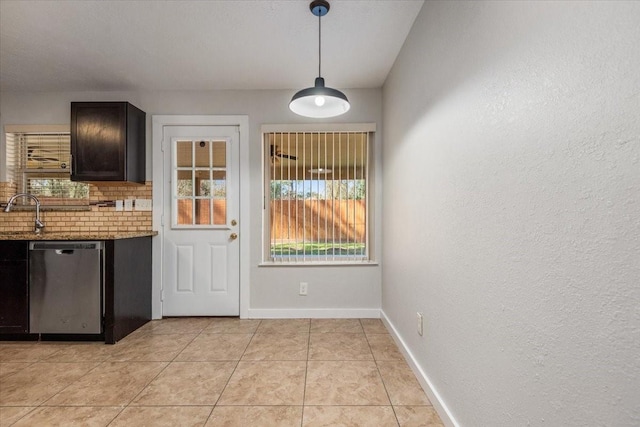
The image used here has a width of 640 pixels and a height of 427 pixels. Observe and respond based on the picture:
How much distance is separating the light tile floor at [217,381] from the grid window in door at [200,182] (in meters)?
1.15

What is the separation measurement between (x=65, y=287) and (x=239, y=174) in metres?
1.78

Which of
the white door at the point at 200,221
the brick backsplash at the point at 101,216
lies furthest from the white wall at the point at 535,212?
the brick backsplash at the point at 101,216

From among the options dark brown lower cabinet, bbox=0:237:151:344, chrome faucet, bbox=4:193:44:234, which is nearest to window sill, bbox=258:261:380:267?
dark brown lower cabinet, bbox=0:237:151:344

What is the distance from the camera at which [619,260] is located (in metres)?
0.69

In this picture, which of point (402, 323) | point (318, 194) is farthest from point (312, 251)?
point (402, 323)

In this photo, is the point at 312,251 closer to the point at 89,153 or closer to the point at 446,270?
the point at 446,270

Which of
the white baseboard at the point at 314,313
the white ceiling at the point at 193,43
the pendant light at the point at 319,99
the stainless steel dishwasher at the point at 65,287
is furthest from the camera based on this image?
the white baseboard at the point at 314,313

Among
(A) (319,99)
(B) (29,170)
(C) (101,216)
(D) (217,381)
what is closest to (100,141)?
(C) (101,216)

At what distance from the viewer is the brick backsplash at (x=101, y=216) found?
131 inches

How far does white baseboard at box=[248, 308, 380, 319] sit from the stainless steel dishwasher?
1.39 meters

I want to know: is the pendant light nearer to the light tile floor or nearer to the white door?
the white door

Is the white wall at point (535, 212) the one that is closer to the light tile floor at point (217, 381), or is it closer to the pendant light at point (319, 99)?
the light tile floor at point (217, 381)

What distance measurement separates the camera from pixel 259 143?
3.33 meters

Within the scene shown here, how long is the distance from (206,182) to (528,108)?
9.93ft
